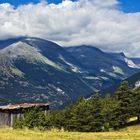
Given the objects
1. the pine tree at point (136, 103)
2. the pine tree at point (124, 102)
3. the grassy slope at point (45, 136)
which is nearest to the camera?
the grassy slope at point (45, 136)

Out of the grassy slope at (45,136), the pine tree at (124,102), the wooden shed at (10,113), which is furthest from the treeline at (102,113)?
the grassy slope at (45,136)

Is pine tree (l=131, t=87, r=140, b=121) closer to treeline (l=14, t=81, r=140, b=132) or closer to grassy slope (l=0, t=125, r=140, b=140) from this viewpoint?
treeline (l=14, t=81, r=140, b=132)

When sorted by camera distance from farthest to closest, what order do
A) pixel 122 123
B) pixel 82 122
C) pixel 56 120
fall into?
pixel 56 120 → pixel 82 122 → pixel 122 123

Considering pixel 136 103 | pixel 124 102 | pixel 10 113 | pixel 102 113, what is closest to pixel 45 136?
pixel 102 113

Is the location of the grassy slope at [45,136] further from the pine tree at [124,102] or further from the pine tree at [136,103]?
the pine tree at [136,103]

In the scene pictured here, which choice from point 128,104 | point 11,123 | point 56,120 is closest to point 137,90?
point 128,104

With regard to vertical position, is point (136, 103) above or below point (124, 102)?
below

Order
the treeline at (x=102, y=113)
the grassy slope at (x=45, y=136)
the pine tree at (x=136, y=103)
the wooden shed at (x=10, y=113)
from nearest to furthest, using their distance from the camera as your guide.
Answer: the grassy slope at (x=45, y=136)
the treeline at (x=102, y=113)
the pine tree at (x=136, y=103)
the wooden shed at (x=10, y=113)

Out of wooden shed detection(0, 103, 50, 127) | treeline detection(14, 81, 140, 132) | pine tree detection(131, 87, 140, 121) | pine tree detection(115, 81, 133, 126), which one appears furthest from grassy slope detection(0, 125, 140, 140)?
wooden shed detection(0, 103, 50, 127)

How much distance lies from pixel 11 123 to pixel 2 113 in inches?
135

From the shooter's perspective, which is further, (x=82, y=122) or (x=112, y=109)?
(x=82, y=122)

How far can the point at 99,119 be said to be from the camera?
294 feet

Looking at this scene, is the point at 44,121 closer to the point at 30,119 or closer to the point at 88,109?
the point at 30,119

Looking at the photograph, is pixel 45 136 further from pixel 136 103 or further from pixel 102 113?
pixel 136 103
